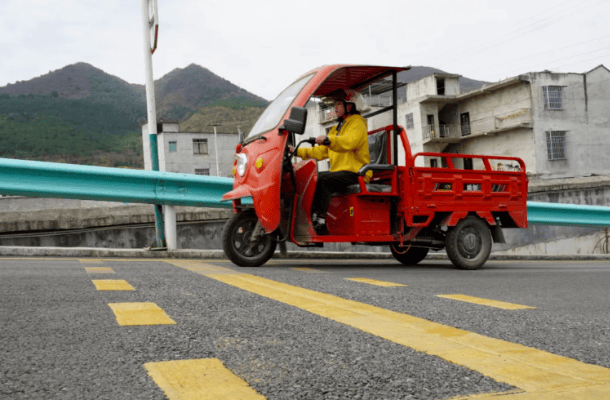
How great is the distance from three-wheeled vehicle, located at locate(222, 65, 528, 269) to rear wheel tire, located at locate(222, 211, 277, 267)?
0.01m

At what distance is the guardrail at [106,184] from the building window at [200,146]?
50.2 m

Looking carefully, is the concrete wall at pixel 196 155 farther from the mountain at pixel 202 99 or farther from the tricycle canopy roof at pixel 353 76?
the mountain at pixel 202 99

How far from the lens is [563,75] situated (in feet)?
127

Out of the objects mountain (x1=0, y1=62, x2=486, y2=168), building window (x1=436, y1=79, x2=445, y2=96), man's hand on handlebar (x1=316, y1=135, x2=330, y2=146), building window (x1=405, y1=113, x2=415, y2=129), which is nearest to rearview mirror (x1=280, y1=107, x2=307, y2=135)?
man's hand on handlebar (x1=316, y1=135, x2=330, y2=146)

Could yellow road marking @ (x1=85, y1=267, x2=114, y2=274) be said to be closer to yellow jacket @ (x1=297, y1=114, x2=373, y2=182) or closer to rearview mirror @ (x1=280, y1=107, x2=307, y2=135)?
rearview mirror @ (x1=280, y1=107, x2=307, y2=135)

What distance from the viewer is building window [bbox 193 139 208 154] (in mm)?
57469

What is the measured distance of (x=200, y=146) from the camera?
5772cm

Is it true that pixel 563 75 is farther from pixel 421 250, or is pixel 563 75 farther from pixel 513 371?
pixel 513 371

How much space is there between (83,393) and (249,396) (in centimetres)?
54

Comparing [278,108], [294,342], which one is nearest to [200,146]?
[278,108]

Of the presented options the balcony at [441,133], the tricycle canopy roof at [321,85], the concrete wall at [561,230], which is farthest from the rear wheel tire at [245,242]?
the balcony at [441,133]

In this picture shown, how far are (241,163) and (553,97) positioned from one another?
37280 millimetres

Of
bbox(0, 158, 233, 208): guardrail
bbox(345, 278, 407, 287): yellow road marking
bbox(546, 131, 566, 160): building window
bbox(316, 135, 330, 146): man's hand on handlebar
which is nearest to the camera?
bbox(345, 278, 407, 287): yellow road marking

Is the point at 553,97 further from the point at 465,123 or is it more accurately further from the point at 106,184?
the point at 106,184
